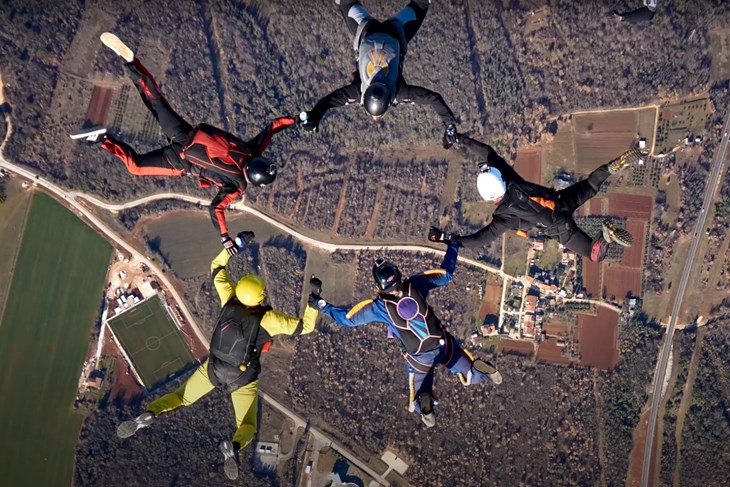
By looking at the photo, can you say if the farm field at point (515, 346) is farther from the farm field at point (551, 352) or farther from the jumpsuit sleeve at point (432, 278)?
the jumpsuit sleeve at point (432, 278)

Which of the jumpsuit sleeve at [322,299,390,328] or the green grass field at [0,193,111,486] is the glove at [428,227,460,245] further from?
the green grass field at [0,193,111,486]

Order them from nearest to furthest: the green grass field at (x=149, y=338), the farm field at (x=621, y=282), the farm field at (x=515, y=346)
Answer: the green grass field at (x=149, y=338) → the farm field at (x=515, y=346) → the farm field at (x=621, y=282)

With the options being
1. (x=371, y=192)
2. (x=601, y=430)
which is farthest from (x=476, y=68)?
(x=601, y=430)

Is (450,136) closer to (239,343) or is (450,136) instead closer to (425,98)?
(425,98)

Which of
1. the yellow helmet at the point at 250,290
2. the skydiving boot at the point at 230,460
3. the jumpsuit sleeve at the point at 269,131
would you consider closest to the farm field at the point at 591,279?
the jumpsuit sleeve at the point at 269,131

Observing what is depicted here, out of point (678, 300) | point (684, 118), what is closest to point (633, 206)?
point (684, 118)

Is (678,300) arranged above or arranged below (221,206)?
above
